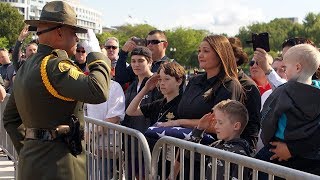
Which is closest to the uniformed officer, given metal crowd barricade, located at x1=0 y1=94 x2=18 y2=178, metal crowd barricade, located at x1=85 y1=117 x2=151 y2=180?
metal crowd barricade, located at x1=85 y1=117 x2=151 y2=180

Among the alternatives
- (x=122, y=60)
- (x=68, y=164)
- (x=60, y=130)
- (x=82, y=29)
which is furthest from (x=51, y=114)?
(x=122, y=60)

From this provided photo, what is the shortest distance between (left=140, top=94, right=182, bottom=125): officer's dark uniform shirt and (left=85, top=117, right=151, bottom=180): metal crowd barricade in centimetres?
48

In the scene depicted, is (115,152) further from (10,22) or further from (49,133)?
(10,22)

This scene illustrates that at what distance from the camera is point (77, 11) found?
117188 mm

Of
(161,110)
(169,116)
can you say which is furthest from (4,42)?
(169,116)

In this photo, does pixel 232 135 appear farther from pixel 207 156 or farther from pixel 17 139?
pixel 17 139

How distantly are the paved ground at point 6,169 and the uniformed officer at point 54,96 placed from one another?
399 cm

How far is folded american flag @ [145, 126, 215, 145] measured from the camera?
3760 mm

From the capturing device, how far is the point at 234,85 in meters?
3.85

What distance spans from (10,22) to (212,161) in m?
69.5

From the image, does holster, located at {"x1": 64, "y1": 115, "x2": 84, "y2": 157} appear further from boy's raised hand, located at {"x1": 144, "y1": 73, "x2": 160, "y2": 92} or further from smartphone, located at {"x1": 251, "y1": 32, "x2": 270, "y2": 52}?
smartphone, located at {"x1": 251, "y1": 32, "x2": 270, "y2": 52}

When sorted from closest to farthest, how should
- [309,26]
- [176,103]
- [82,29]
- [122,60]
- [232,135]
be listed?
[82,29] → [232,135] → [176,103] → [122,60] → [309,26]

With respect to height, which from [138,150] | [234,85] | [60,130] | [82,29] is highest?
[82,29]

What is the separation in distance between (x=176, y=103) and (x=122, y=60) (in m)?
1.69
